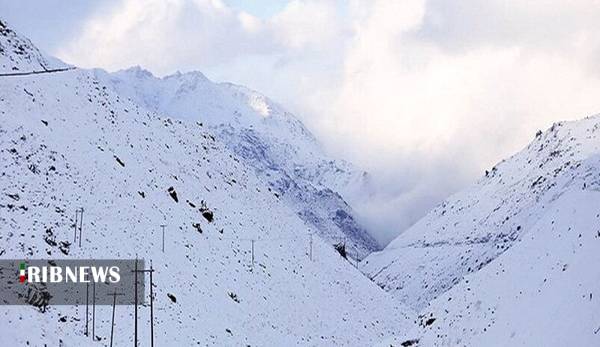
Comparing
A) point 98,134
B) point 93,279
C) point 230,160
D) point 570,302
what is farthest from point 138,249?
point 230,160

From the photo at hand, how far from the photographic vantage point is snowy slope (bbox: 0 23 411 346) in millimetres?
50969

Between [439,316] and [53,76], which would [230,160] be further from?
[439,316]

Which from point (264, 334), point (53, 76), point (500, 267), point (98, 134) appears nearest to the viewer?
point (500, 267)

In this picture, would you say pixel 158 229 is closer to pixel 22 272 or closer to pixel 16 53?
pixel 22 272

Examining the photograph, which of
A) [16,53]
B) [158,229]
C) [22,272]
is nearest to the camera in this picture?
[22,272]

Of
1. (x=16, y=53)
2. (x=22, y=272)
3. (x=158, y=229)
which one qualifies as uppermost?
(x=16, y=53)

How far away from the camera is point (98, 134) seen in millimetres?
75812

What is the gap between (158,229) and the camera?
67.3m

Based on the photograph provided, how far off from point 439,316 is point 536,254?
9255mm

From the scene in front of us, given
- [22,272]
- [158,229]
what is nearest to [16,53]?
[158,229]

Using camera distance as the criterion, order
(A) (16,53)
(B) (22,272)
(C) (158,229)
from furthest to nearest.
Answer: (A) (16,53)
(C) (158,229)
(B) (22,272)

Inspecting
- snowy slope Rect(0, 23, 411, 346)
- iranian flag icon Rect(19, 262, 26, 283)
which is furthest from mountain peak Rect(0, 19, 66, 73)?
iranian flag icon Rect(19, 262, 26, 283)

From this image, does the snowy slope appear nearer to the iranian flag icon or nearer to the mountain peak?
the mountain peak

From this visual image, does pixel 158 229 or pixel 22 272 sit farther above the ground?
pixel 158 229
